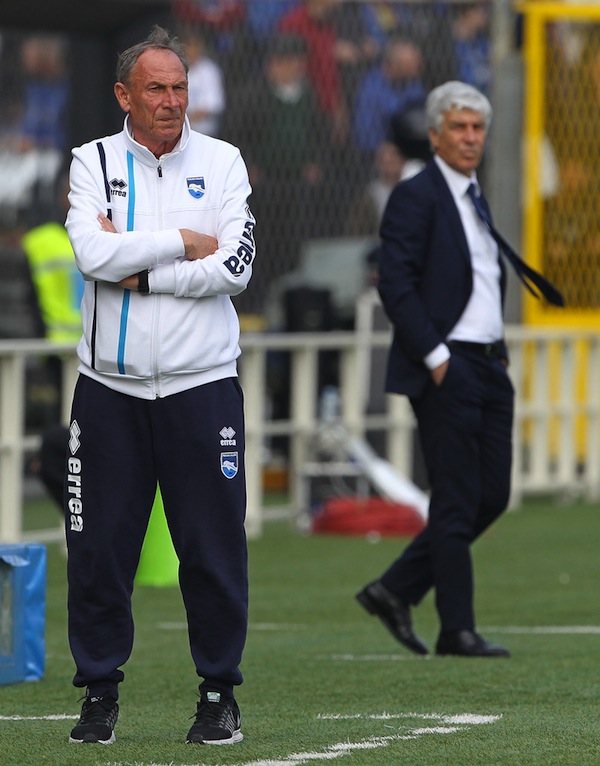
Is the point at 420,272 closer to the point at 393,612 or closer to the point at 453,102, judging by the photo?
the point at 453,102

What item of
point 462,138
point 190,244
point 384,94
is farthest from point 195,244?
point 384,94

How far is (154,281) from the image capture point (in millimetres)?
5254

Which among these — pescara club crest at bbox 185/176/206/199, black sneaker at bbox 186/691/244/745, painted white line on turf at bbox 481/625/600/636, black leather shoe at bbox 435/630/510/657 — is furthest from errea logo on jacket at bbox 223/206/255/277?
painted white line on turf at bbox 481/625/600/636

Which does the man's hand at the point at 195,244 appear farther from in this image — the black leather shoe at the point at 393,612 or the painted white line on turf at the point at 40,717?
the black leather shoe at the point at 393,612

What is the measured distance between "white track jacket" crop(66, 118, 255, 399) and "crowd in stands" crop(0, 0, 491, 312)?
9.25 m

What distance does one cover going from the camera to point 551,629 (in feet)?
26.5

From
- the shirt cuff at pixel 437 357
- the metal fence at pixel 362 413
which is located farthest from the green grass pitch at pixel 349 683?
the shirt cuff at pixel 437 357

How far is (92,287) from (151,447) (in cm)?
45

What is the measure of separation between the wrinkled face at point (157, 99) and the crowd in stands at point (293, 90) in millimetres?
9217

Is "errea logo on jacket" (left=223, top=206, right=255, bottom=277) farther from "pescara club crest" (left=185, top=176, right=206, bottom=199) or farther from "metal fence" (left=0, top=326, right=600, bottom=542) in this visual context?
"metal fence" (left=0, top=326, right=600, bottom=542)

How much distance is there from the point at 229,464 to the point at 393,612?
2.28 meters

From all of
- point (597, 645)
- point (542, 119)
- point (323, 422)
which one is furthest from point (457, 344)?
point (542, 119)

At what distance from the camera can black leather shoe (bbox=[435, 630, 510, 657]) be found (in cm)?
723

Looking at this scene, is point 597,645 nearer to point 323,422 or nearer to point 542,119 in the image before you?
point 323,422
